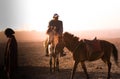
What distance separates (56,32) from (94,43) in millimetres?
2634

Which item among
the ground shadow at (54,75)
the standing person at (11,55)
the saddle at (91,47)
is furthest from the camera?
the ground shadow at (54,75)

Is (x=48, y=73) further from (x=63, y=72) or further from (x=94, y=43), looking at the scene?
(x=94, y=43)

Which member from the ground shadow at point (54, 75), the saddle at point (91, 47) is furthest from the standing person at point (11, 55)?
the ground shadow at point (54, 75)

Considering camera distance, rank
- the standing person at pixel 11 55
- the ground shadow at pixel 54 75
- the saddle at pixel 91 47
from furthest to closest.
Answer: the ground shadow at pixel 54 75
the saddle at pixel 91 47
the standing person at pixel 11 55

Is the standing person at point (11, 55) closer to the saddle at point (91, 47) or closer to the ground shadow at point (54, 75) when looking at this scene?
the saddle at point (91, 47)

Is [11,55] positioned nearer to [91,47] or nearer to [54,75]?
[91,47]

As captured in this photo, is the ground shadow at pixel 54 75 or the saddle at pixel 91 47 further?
the ground shadow at pixel 54 75

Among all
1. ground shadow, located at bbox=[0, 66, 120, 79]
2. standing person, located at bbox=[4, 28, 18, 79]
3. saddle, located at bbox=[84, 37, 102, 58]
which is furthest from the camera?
ground shadow, located at bbox=[0, 66, 120, 79]

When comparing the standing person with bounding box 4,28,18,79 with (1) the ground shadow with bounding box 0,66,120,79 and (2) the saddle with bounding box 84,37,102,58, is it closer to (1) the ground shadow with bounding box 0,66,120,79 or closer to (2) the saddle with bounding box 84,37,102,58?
(2) the saddle with bounding box 84,37,102,58

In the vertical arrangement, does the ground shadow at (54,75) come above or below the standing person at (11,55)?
below

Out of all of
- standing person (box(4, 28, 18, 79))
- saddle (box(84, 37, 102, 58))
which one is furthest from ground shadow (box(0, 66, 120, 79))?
standing person (box(4, 28, 18, 79))

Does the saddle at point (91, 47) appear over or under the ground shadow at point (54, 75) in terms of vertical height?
over

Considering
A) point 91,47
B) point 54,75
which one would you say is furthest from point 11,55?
point 54,75

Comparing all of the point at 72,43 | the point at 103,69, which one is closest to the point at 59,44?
the point at 72,43
